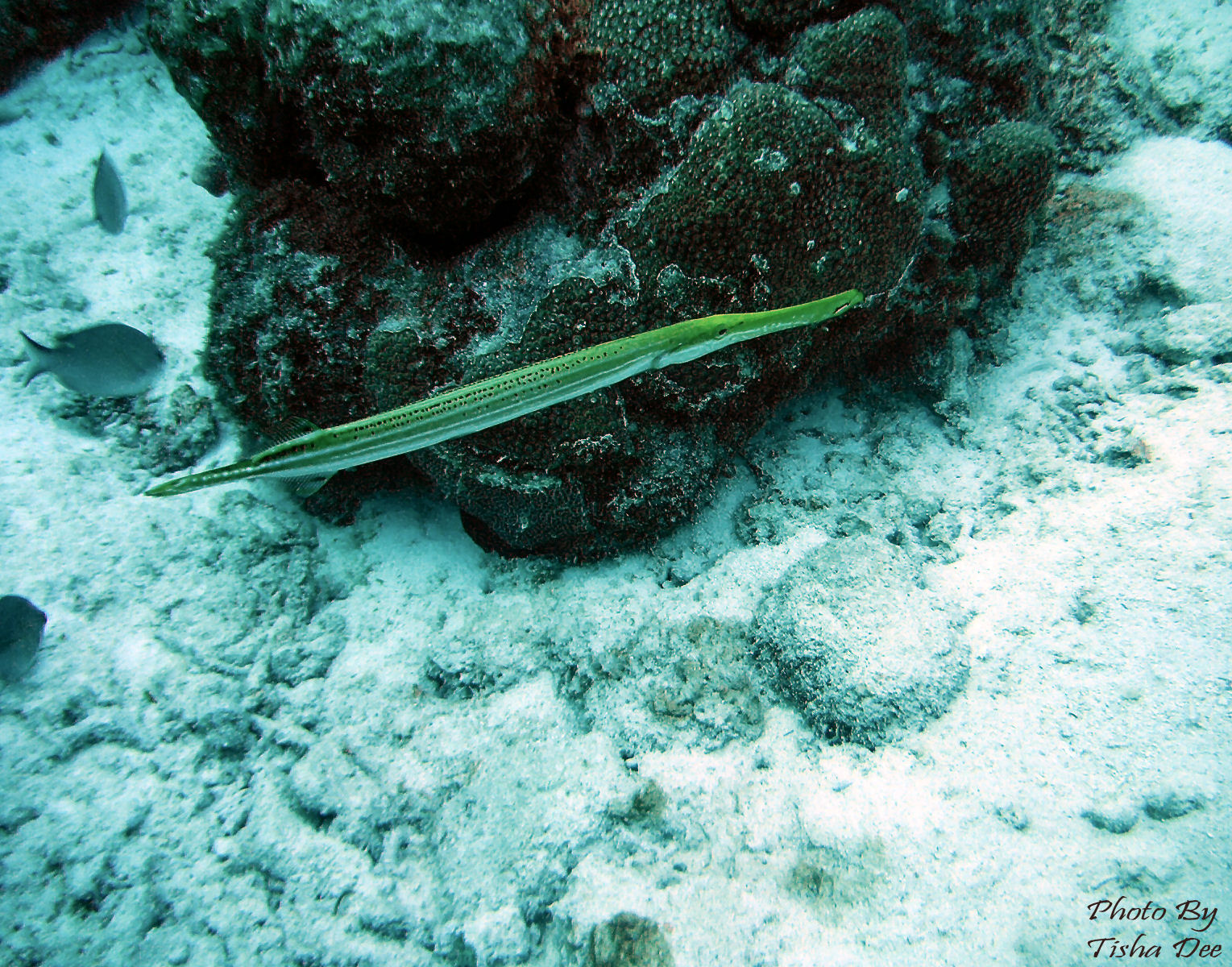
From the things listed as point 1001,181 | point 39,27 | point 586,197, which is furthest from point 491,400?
point 39,27

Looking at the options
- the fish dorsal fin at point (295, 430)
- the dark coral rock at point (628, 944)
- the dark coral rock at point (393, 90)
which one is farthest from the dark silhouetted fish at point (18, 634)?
the dark coral rock at point (628, 944)

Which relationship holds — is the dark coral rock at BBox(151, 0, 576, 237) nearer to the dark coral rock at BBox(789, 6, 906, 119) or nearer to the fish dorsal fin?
the dark coral rock at BBox(789, 6, 906, 119)

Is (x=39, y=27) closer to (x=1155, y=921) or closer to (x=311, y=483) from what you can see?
(x=311, y=483)

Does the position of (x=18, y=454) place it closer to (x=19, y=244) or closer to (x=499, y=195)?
(x=19, y=244)

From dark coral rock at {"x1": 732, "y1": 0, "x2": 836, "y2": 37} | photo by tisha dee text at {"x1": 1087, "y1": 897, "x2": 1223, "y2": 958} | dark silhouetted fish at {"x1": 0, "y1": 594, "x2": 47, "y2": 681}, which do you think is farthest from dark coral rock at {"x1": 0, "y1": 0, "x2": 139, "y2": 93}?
photo by tisha dee text at {"x1": 1087, "y1": 897, "x2": 1223, "y2": 958}

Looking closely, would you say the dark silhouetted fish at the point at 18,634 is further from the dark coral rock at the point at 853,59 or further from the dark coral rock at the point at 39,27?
the dark coral rock at the point at 39,27

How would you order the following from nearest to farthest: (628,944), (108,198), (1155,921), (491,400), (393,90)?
(1155,921), (628,944), (491,400), (393,90), (108,198)
